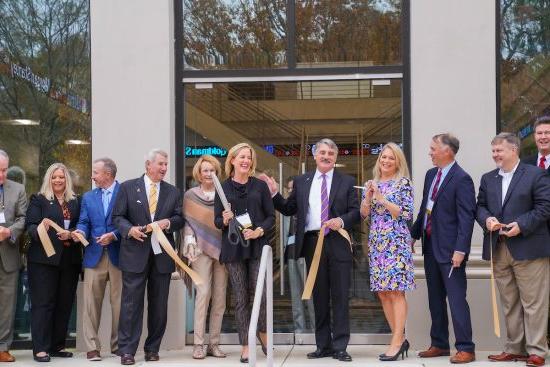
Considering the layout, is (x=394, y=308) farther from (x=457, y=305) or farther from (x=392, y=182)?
(x=392, y=182)

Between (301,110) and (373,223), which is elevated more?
(301,110)

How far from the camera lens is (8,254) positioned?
865cm

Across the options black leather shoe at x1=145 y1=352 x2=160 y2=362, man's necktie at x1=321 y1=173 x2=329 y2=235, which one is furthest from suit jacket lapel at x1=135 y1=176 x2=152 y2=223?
man's necktie at x1=321 y1=173 x2=329 y2=235

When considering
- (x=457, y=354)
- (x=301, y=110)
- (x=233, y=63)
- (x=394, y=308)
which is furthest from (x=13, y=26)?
(x=457, y=354)

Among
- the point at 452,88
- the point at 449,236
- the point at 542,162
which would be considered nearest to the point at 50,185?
the point at 449,236

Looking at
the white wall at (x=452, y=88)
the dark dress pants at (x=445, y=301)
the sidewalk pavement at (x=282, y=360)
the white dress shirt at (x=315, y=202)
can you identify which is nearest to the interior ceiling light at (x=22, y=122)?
the sidewalk pavement at (x=282, y=360)

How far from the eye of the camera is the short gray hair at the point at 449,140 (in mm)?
8242

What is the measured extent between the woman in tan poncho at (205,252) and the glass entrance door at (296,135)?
70 cm

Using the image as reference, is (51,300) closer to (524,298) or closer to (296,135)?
(296,135)

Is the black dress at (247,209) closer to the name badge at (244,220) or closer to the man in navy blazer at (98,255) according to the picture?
the name badge at (244,220)

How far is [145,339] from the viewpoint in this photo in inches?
→ 356

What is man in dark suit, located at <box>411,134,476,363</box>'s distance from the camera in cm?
807

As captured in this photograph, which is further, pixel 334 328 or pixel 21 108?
pixel 21 108

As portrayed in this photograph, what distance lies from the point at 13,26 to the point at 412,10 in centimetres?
432
